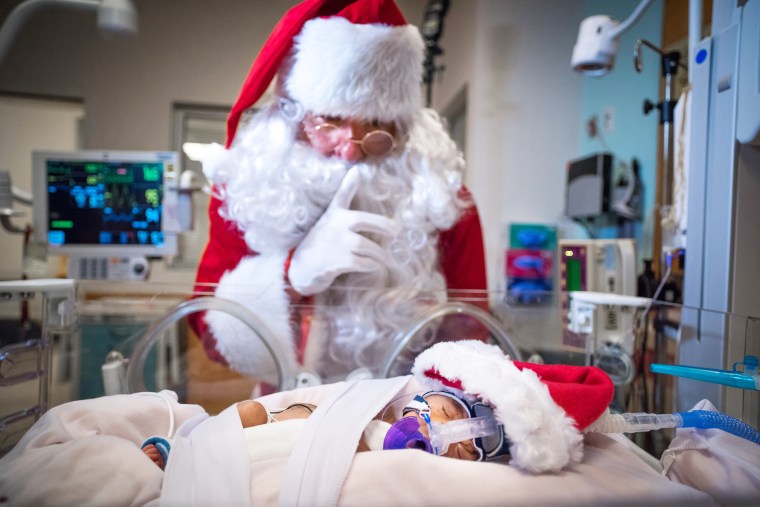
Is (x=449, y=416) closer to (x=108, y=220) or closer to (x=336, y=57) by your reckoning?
(x=336, y=57)

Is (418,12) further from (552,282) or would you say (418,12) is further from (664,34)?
(552,282)

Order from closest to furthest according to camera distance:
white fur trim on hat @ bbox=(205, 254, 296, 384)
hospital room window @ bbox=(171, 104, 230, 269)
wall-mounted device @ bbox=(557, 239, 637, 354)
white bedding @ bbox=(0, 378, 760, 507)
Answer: white bedding @ bbox=(0, 378, 760, 507) → white fur trim on hat @ bbox=(205, 254, 296, 384) → hospital room window @ bbox=(171, 104, 230, 269) → wall-mounted device @ bbox=(557, 239, 637, 354)

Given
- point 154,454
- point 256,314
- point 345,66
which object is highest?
point 345,66

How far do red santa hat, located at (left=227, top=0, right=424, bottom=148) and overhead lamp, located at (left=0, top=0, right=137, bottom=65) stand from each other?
0.24m

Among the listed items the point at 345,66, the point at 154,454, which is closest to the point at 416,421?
the point at 154,454

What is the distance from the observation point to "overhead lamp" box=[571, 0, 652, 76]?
103cm

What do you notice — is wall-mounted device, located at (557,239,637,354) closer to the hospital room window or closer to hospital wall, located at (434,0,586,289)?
hospital wall, located at (434,0,586,289)

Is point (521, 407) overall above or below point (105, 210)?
below

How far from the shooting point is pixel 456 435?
56 centimetres

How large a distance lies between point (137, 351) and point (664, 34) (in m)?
1.40

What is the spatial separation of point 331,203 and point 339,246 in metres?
0.10

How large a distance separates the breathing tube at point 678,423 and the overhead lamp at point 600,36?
2.63 feet

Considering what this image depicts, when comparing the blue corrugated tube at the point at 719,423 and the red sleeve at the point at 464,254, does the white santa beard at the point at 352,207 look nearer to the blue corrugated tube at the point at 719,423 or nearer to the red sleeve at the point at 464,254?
the red sleeve at the point at 464,254

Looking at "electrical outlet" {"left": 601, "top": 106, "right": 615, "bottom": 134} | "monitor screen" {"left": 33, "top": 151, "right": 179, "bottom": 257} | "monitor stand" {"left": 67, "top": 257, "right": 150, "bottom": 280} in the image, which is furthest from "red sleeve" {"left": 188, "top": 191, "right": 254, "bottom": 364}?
"electrical outlet" {"left": 601, "top": 106, "right": 615, "bottom": 134}
